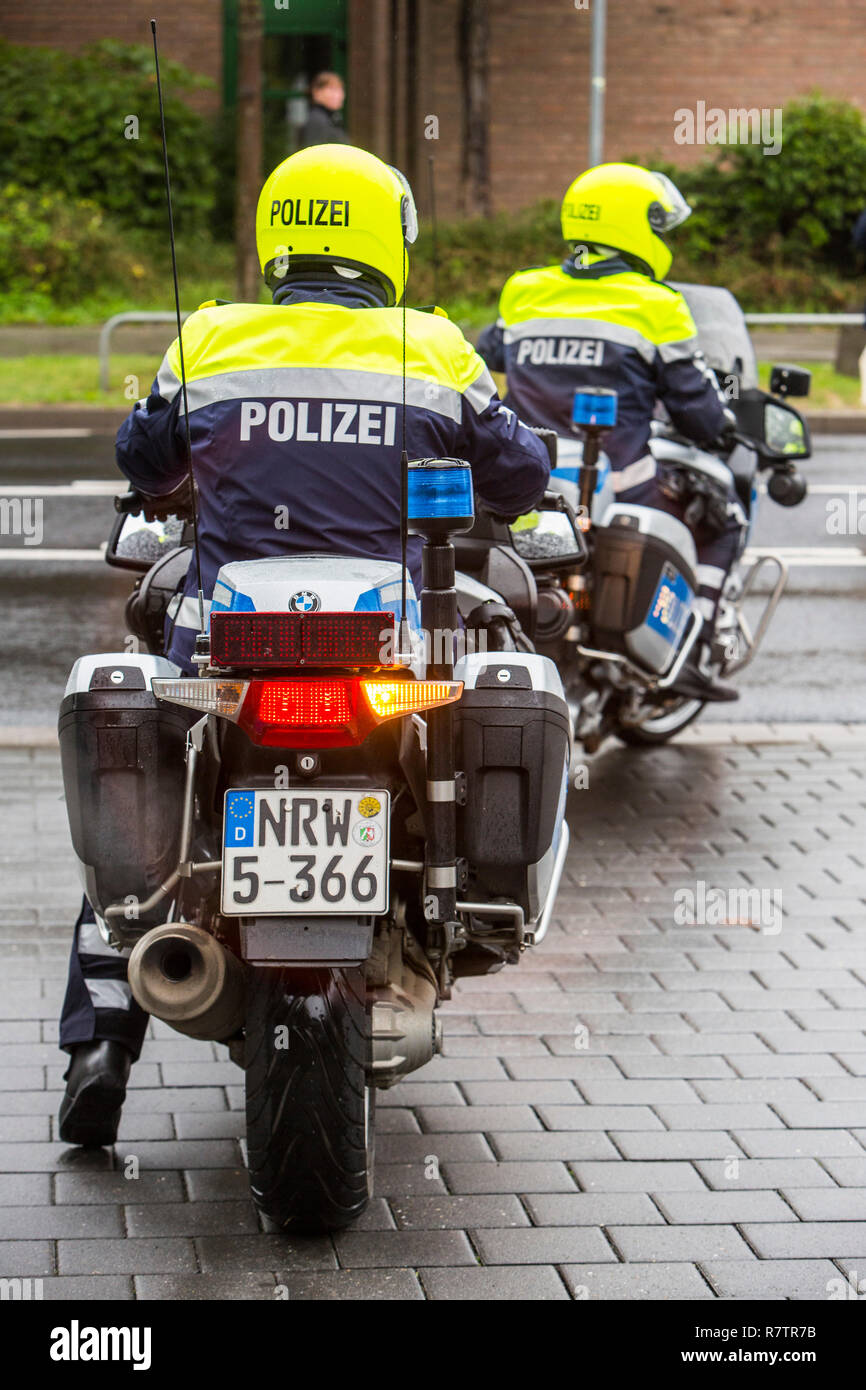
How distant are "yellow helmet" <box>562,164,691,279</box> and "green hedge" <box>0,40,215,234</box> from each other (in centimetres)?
1527

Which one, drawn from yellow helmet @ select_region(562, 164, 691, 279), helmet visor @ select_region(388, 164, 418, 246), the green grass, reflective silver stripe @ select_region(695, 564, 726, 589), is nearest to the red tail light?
helmet visor @ select_region(388, 164, 418, 246)

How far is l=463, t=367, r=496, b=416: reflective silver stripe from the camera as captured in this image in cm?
388

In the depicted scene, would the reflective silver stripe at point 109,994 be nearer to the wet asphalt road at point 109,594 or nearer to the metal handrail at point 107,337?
the wet asphalt road at point 109,594

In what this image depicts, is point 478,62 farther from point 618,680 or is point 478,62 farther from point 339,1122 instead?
point 339,1122

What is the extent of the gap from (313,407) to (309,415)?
0.02 m

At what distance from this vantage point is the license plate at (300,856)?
334cm

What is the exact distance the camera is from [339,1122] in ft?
11.4

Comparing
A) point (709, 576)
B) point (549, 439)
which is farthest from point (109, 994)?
point (709, 576)

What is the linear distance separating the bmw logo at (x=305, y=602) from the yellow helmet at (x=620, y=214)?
3.39 metres

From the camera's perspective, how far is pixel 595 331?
20.9 feet

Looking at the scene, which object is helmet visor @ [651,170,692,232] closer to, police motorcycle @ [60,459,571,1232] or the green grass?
police motorcycle @ [60,459,571,1232]

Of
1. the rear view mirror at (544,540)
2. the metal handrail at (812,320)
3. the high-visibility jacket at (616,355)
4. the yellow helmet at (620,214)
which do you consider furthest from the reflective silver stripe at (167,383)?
the metal handrail at (812,320)

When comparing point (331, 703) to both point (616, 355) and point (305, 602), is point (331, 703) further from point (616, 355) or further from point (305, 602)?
point (616, 355)
